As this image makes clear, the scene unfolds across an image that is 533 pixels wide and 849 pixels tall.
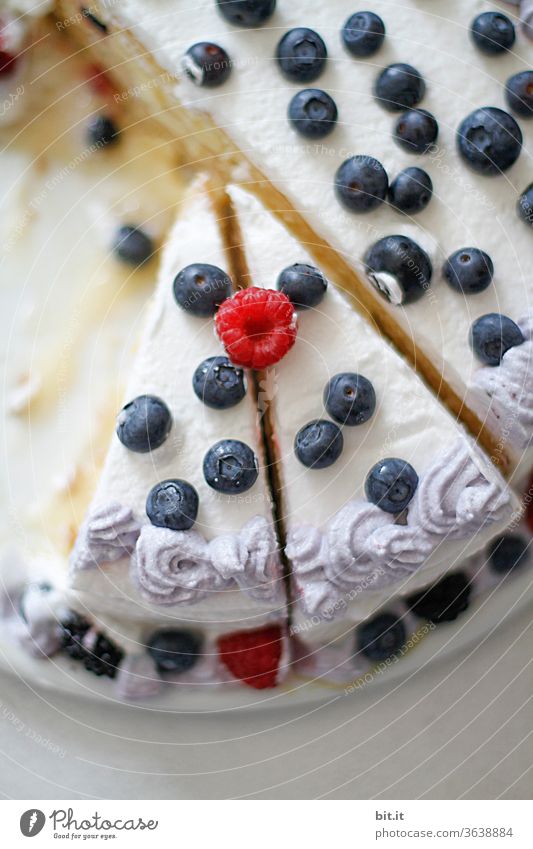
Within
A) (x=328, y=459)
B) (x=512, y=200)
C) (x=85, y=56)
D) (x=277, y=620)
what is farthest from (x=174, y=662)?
(x=85, y=56)

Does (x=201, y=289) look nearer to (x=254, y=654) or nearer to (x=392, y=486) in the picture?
(x=392, y=486)

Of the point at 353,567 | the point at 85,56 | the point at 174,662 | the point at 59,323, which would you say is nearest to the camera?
the point at 353,567

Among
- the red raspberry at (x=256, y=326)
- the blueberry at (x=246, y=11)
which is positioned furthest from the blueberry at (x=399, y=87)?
the red raspberry at (x=256, y=326)

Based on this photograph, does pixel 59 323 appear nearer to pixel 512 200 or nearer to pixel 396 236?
pixel 396 236

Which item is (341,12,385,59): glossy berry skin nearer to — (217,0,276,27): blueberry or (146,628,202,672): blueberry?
(217,0,276,27): blueberry

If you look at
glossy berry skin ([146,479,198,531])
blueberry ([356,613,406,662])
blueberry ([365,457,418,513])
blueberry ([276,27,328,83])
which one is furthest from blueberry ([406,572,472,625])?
blueberry ([276,27,328,83])

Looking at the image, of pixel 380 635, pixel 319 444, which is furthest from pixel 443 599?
pixel 319 444

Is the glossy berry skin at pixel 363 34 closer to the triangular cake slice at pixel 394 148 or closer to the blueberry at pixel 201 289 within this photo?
the triangular cake slice at pixel 394 148
